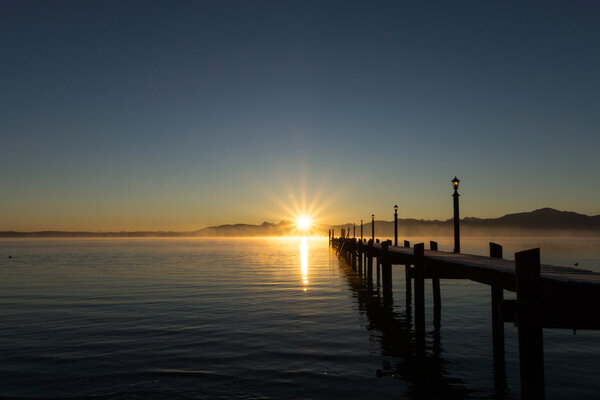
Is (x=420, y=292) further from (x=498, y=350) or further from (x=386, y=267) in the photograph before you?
(x=386, y=267)

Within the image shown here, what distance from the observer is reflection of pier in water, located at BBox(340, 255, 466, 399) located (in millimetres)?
9998

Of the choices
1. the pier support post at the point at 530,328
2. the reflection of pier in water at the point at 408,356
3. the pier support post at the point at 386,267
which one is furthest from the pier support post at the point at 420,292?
the pier support post at the point at 386,267

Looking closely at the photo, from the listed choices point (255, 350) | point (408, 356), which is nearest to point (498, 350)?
point (408, 356)

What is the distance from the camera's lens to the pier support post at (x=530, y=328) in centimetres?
598

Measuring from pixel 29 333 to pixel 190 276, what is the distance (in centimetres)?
2059

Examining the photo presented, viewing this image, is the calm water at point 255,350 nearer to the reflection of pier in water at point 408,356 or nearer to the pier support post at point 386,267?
the reflection of pier in water at point 408,356

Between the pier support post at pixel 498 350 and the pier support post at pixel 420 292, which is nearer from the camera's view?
the pier support post at pixel 498 350

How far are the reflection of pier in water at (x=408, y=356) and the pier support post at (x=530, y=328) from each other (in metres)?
3.91

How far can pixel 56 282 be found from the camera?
104 ft

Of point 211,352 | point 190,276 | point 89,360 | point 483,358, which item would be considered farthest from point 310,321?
point 190,276

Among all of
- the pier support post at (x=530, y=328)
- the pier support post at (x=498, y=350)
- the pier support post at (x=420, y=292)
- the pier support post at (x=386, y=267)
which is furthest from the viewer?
the pier support post at (x=386, y=267)

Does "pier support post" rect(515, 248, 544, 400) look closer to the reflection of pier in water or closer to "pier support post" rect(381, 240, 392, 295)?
the reflection of pier in water

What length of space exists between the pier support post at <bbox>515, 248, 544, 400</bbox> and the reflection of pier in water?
3.91 metres

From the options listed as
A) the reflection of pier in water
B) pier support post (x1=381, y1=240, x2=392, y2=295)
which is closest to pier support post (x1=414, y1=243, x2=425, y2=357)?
the reflection of pier in water
